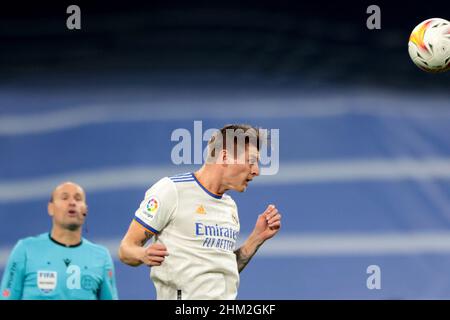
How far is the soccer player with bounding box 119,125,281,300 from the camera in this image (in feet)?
18.9

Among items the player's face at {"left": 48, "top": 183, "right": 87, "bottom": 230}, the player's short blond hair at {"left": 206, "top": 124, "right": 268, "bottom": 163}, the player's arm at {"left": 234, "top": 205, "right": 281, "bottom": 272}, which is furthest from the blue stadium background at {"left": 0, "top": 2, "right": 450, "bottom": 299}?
the player's short blond hair at {"left": 206, "top": 124, "right": 268, "bottom": 163}

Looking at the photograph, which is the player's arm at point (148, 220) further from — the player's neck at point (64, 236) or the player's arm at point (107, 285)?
the player's neck at point (64, 236)

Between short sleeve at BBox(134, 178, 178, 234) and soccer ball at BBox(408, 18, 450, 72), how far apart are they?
2219 mm

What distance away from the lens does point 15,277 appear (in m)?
6.88

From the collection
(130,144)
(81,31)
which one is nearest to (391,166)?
(130,144)

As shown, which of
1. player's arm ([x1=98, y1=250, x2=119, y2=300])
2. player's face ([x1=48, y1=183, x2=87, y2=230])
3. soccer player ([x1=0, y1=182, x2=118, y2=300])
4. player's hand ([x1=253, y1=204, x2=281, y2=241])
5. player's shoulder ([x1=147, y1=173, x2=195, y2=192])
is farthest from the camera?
player's face ([x1=48, y1=183, x2=87, y2=230])

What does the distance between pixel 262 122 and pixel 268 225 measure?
2.31 metres

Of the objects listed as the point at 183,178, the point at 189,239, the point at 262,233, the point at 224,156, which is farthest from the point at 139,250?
the point at 262,233

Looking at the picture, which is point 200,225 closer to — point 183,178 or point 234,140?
point 183,178

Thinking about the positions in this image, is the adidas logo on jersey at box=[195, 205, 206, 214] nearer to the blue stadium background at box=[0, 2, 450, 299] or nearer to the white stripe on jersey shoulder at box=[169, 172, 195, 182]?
the white stripe on jersey shoulder at box=[169, 172, 195, 182]

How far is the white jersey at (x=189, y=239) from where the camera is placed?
228 inches

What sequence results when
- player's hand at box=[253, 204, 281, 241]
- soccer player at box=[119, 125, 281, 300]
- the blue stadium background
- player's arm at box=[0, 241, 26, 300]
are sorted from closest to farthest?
1. soccer player at box=[119, 125, 281, 300]
2. player's hand at box=[253, 204, 281, 241]
3. player's arm at box=[0, 241, 26, 300]
4. the blue stadium background

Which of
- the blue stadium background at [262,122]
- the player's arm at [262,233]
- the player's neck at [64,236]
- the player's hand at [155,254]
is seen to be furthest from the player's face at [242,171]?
the blue stadium background at [262,122]
